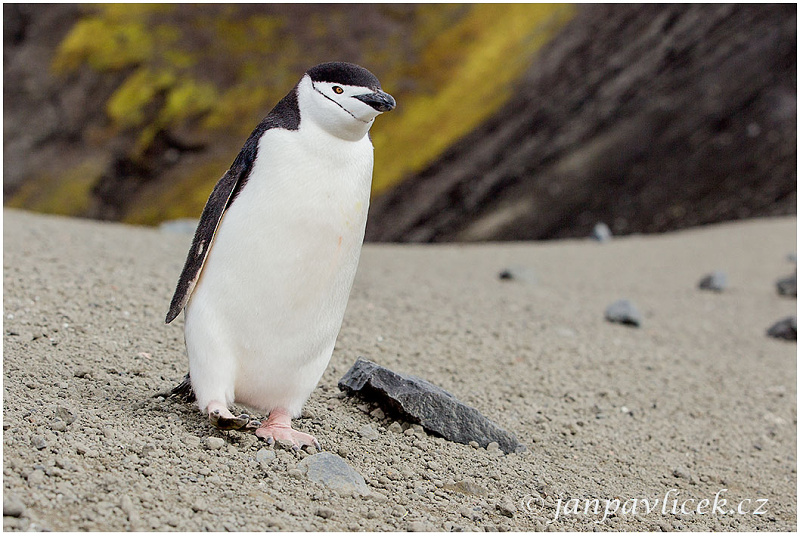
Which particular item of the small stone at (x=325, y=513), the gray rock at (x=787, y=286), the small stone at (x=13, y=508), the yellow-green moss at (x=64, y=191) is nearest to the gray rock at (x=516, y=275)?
the gray rock at (x=787, y=286)

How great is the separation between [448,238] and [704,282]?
3086mm

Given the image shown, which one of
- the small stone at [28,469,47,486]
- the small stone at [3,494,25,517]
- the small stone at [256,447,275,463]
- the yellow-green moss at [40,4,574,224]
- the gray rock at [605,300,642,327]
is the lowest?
the small stone at [3,494,25,517]

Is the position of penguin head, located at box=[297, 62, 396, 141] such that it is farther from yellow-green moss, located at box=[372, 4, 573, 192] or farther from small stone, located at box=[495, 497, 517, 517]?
yellow-green moss, located at box=[372, 4, 573, 192]

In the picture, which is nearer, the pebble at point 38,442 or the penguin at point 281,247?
the pebble at point 38,442

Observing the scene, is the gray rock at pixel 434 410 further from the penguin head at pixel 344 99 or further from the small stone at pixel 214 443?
the penguin head at pixel 344 99

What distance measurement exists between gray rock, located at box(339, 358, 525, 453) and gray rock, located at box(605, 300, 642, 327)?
9.04 ft

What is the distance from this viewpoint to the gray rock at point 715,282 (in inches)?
274

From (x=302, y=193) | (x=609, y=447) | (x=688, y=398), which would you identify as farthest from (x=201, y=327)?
(x=688, y=398)

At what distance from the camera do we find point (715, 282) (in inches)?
275

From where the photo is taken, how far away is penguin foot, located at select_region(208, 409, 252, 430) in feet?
8.56

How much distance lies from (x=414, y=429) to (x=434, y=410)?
109mm

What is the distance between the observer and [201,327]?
8.88ft

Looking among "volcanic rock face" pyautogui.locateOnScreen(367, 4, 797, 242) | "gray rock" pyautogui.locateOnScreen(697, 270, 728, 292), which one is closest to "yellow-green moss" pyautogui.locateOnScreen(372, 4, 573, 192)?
"volcanic rock face" pyautogui.locateOnScreen(367, 4, 797, 242)

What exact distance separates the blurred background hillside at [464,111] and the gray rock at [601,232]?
0.11 metres
